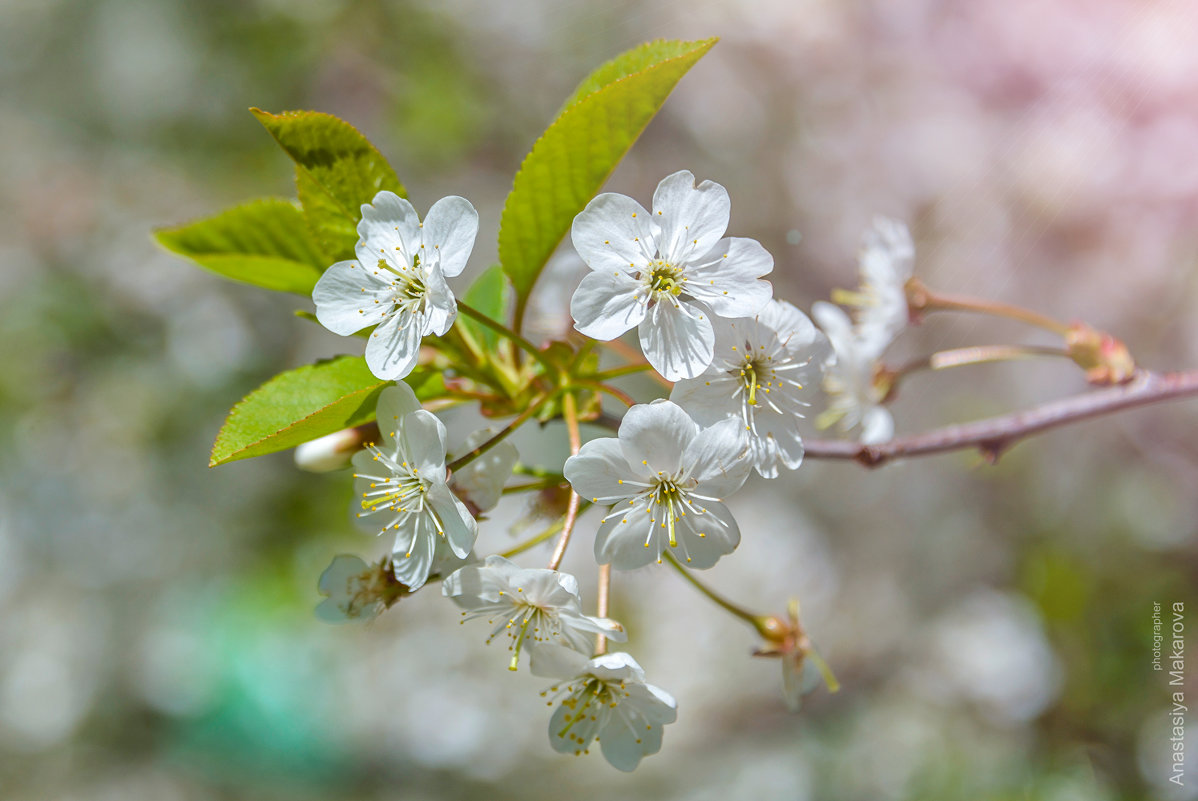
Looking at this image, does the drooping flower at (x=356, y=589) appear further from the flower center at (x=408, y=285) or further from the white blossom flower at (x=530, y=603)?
the flower center at (x=408, y=285)

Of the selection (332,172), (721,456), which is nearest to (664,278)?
(721,456)

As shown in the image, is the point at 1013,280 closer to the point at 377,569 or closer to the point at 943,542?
the point at 943,542

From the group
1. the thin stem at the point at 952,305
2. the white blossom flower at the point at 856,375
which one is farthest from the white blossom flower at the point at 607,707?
the thin stem at the point at 952,305

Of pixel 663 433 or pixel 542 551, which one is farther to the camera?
pixel 542 551

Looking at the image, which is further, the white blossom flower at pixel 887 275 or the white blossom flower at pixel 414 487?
Result: the white blossom flower at pixel 887 275

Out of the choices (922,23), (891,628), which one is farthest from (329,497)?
(922,23)

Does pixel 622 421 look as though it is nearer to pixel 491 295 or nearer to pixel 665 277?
pixel 665 277

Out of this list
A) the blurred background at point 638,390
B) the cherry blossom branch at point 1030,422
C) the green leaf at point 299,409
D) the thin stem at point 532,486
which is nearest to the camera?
the green leaf at point 299,409

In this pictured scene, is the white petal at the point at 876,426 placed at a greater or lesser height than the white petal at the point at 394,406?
lesser
